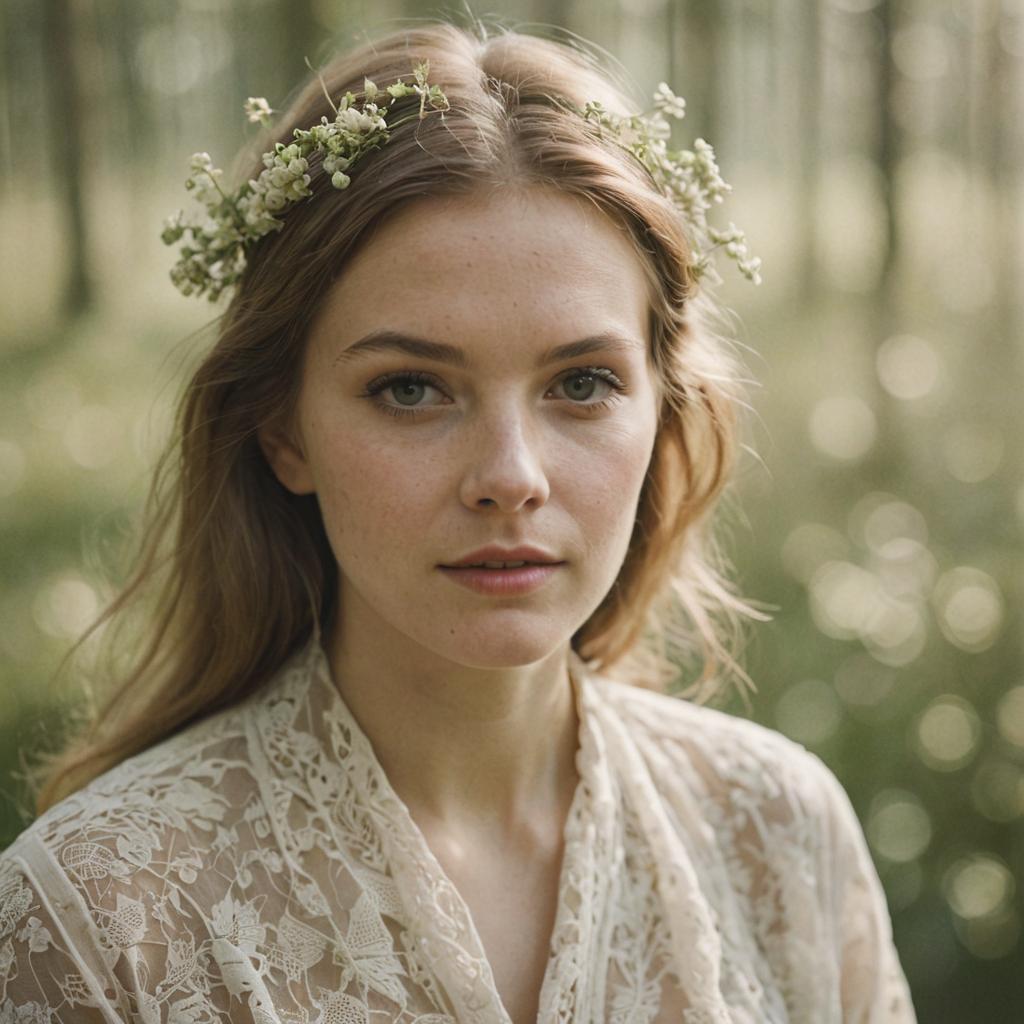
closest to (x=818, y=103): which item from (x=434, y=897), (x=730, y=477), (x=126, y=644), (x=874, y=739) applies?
(x=874, y=739)

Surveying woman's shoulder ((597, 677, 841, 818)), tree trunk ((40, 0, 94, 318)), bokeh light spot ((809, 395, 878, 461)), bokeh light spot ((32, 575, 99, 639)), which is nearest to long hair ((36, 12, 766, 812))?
woman's shoulder ((597, 677, 841, 818))

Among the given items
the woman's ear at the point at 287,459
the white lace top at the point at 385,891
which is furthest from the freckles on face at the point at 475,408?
the white lace top at the point at 385,891

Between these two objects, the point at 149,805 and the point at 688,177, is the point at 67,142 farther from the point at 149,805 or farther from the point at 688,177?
the point at 149,805

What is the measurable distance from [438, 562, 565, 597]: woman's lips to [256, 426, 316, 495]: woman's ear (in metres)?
0.37

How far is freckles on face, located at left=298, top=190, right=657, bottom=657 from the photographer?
6.18 ft

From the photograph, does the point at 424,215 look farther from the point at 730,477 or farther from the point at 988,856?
the point at 988,856

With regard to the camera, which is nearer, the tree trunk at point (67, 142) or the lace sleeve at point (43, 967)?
the lace sleeve at point (43, 967)

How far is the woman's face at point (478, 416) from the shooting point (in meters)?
1.88

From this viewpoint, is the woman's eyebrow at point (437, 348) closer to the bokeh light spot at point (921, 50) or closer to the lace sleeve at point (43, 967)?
the lace sleeve at point (43, 967)

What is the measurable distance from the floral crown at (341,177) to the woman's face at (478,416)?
0.17 meters

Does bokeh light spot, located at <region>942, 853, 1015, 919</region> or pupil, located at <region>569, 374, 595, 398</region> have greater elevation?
pupil, located at <region>569, 374, 595, 398</region>

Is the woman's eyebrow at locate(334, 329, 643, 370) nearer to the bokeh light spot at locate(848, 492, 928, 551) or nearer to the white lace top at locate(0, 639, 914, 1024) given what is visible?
the white lace top at locate(0, 639, 914, 1024)

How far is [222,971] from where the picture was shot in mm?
1826

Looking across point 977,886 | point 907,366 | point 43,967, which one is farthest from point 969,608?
point 43,967
